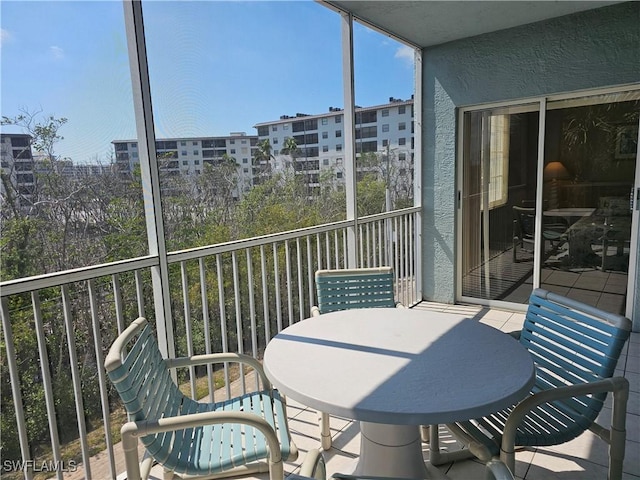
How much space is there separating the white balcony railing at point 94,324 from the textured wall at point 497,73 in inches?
29.1

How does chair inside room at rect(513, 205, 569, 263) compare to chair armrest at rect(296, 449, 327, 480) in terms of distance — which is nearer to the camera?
chair armrest at rect(296, 449, 327, 480)

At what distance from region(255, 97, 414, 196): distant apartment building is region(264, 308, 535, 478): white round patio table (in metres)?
2.95

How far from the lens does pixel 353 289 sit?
101 inches

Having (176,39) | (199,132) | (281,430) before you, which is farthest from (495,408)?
(176,39)

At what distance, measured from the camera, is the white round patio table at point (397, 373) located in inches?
47.7

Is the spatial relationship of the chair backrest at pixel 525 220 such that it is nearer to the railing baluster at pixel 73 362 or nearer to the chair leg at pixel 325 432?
the chair leg at pixel 325 432

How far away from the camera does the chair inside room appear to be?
416cm

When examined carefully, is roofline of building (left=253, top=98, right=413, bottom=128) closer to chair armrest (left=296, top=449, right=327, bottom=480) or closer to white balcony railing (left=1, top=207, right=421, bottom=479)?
white balcony railing (left=1, top=207, right=421, bottom=479)

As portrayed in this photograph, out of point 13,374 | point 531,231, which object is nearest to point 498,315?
point 531,231

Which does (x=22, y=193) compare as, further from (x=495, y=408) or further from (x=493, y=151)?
(x=493, y=151)

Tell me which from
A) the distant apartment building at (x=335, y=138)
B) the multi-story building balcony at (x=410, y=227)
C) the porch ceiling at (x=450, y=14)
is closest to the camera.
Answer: the multi-story building balcony at (x=410, y=227)

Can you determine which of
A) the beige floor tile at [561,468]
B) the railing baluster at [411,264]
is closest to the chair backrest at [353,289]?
the beige floor tile at [561,468]

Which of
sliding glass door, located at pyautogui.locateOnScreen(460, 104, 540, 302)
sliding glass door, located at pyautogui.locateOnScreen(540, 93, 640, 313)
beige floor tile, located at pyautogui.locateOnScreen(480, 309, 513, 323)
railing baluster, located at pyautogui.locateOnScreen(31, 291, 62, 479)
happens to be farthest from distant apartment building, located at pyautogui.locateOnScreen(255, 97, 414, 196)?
railing baluster, located at pyautogui.locateOnScreen(31, 291, 62, 479)

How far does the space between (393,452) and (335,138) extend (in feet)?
11.8
